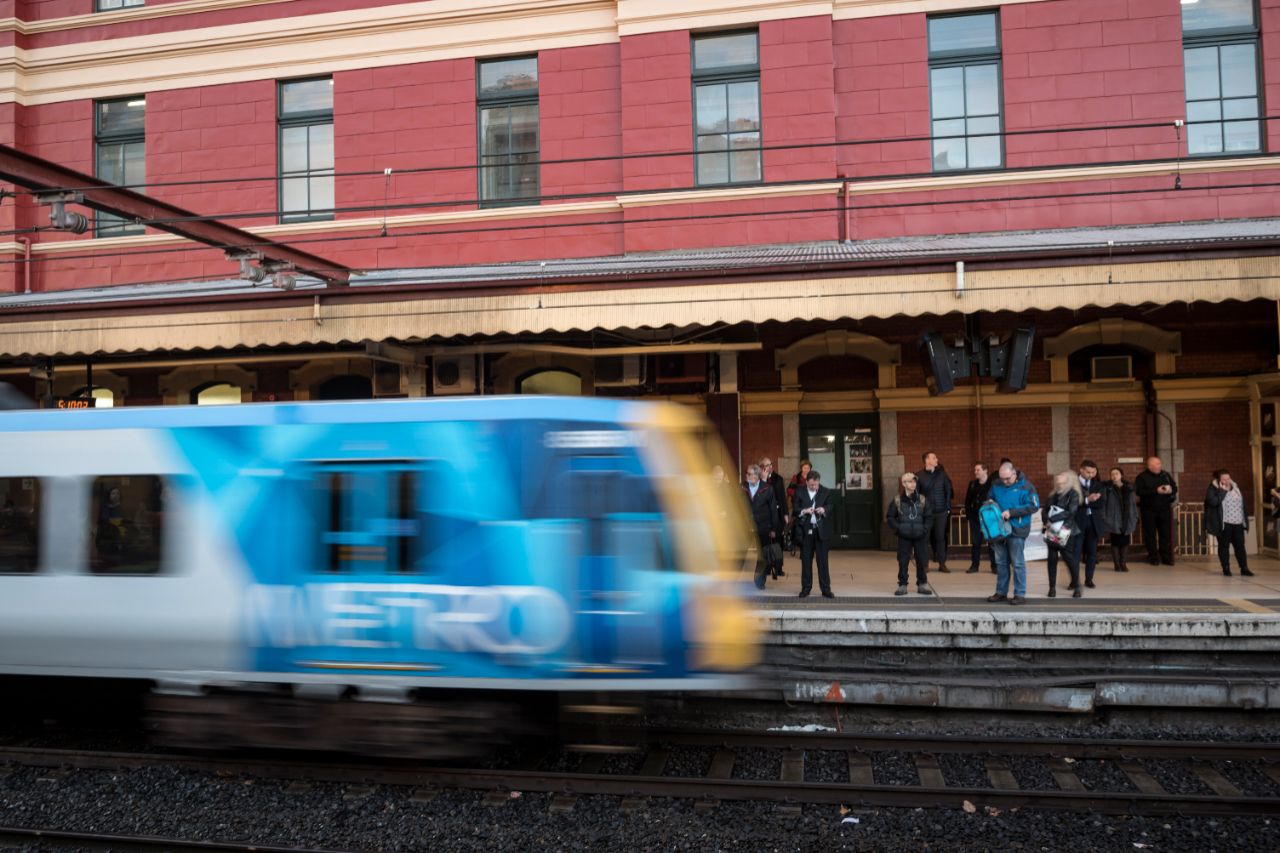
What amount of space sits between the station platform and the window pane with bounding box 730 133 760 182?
24.8 feet

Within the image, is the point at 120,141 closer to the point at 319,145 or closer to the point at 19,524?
the point at 319,145

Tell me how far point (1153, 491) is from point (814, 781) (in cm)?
823

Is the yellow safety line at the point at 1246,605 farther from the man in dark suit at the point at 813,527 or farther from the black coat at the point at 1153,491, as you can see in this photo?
the man in dark suit at the point at 813,527

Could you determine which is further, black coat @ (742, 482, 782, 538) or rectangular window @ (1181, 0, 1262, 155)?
rectangular window @ (1181, 0, 1262, 155)

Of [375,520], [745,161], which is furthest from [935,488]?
[375,520]

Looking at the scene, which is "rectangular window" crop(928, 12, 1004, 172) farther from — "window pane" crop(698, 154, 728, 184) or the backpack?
the backpack

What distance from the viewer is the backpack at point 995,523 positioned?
32.9 feet

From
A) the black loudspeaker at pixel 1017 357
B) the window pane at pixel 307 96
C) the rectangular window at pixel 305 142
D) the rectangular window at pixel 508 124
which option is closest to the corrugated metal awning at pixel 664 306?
the black loudspeaker at pixel 1017 357

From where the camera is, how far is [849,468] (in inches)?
578

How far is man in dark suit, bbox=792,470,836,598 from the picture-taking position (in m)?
10.6

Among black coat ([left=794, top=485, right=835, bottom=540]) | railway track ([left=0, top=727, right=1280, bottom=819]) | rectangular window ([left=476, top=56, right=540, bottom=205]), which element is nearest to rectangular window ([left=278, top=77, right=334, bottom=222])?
rectangular window ([left=476, top=56, right=540, bottom=205])

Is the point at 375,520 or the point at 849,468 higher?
the point at 849,468

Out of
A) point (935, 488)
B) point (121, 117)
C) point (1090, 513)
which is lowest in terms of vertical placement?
point (1090, 513)

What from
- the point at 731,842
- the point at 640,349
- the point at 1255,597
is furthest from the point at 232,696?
the point at 1255,597
